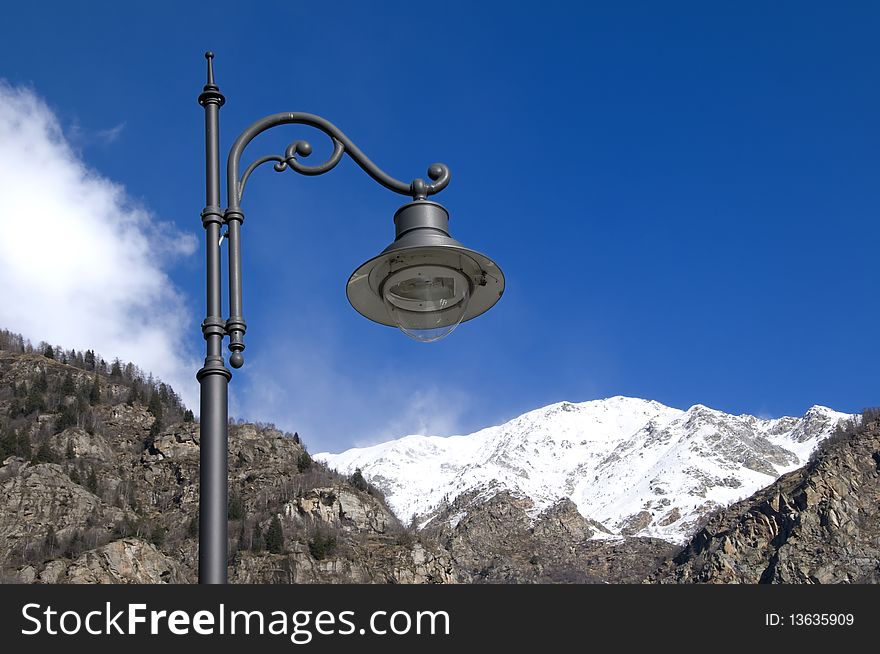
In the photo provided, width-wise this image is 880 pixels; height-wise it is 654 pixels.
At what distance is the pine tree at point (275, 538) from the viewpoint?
353 feet

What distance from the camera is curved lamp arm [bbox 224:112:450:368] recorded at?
18.0ft

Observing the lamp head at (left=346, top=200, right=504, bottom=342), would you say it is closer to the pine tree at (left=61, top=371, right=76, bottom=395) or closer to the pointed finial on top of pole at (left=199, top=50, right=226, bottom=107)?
the pointed finial on top of pole at (left=199, top=50, right=226, bottom=107)

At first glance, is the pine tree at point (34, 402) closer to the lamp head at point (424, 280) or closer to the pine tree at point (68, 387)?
the pine tree at point (68, 387)

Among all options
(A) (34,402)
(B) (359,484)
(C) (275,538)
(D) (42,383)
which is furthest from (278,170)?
(D) (42,383)

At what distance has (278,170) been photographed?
6312mm

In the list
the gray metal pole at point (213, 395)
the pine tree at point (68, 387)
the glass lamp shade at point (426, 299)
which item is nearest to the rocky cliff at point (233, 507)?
the pine tree at point (68, 387)

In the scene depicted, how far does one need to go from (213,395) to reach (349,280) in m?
1.39

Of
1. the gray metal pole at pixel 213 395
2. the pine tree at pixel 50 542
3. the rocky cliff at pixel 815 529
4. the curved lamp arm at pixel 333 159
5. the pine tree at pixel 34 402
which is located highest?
the pine tree at pixel 34 402

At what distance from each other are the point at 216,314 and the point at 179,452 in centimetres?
12825

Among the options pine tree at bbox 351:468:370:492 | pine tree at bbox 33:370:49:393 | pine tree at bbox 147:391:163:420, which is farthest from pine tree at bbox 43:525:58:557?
pine tree at bbox 33:370:49:393

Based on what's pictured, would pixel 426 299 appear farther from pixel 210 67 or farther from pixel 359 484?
pixel 359 484

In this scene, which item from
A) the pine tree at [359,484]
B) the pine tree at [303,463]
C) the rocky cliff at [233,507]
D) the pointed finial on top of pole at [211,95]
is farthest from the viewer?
the pine tree at [303,463]

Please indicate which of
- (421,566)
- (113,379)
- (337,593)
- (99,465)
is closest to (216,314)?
(337,593)

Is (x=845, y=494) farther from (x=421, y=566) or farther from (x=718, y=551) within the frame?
(x=421, y=566)
